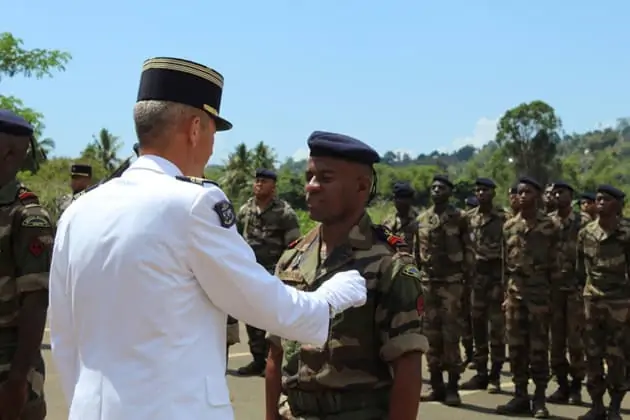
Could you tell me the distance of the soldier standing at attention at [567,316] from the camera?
892cm

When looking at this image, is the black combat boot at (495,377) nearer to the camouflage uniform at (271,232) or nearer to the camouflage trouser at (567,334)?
the camouflage trouser at (567,334)

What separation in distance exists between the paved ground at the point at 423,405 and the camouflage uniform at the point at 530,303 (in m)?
0.31

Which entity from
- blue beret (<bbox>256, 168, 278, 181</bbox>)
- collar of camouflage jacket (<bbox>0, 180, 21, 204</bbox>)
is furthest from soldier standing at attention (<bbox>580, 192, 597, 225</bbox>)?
collar of camouflage jacket (<bbox>0, 180, 21, 204</bbox>)

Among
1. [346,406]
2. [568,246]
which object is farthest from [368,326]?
[568,246]

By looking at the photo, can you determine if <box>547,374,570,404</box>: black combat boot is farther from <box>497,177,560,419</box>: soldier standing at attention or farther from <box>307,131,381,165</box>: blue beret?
<box>307,131,381,165</box>: blue beret

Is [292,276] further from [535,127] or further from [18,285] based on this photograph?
[535,127]

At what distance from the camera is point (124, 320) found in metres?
2.21

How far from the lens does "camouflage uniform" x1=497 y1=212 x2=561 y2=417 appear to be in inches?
320

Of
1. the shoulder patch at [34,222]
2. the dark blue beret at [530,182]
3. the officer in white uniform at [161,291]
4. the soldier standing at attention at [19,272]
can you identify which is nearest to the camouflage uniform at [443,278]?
the dark blue beret at [530,182]

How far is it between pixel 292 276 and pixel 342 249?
0.80 ft

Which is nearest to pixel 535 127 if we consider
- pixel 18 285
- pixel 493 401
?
pixel 493 401

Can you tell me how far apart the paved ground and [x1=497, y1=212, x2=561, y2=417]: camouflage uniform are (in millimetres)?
305

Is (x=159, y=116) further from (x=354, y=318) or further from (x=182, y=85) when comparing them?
(x=354, y=318)

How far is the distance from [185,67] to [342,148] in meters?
0.81
